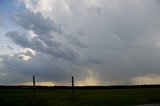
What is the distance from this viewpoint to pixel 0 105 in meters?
41.1

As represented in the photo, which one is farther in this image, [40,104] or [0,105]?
[0,105]

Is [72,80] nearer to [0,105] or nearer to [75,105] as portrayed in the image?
[75,105]

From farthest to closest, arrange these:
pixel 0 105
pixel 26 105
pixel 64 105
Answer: pixel 0 105, pixel 26 105, pixel 64 105

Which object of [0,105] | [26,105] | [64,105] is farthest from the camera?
[0,105]

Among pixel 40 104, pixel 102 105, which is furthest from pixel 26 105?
pixel 102 105

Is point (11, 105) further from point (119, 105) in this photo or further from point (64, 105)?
point (119, 105)

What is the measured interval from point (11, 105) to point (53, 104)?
6.25 metres

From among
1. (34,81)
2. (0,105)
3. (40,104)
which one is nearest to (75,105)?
(40,104)

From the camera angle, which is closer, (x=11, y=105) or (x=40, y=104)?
(x=40, y=104)

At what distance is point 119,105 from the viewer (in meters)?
35.3

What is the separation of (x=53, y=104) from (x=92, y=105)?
3.61 metres

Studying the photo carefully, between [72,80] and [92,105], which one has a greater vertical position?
[72,80]

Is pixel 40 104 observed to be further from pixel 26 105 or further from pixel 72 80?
pixel 72 80

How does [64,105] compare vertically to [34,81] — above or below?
below
